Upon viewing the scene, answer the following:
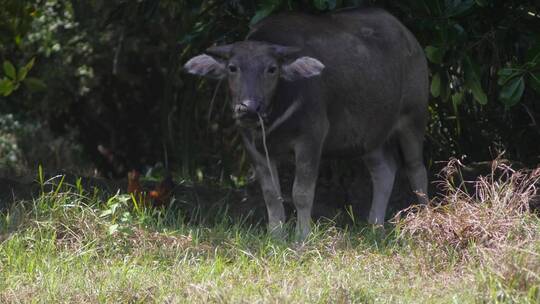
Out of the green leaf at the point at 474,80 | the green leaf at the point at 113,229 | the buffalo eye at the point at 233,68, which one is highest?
the buffalo eye at the point at 233,68

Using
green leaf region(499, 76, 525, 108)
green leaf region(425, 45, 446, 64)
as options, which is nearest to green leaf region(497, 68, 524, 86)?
green leaf region(499, 76, 525, 108)

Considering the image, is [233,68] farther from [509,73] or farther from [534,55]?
[534,55]

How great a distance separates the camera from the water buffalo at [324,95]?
7.94 metres

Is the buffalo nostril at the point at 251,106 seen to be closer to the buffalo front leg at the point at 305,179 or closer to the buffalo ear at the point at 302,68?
the buffalo ear at the point at 302,68

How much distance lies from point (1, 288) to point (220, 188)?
3.63 meters

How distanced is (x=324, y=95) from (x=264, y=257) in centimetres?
166

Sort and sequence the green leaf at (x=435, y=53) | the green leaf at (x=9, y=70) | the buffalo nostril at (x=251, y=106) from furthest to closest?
the green leaf at (x=9, y=70)
the green leaf at (x=435, y=53)
the buffalo nostril at (x=251, y=106)

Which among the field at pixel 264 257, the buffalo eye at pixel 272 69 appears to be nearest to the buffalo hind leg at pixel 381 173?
the field at pixel 264 257

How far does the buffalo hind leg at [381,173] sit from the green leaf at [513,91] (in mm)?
1413

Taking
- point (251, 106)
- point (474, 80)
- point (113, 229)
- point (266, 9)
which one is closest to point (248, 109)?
point (251, 106)

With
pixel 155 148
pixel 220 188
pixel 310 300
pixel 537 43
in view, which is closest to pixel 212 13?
pixel 220 188

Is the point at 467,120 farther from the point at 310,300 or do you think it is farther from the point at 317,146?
the point at 310,300

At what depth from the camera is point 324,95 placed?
831cm

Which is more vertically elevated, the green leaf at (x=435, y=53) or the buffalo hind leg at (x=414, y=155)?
the green leaf at (x=435, y=53)
